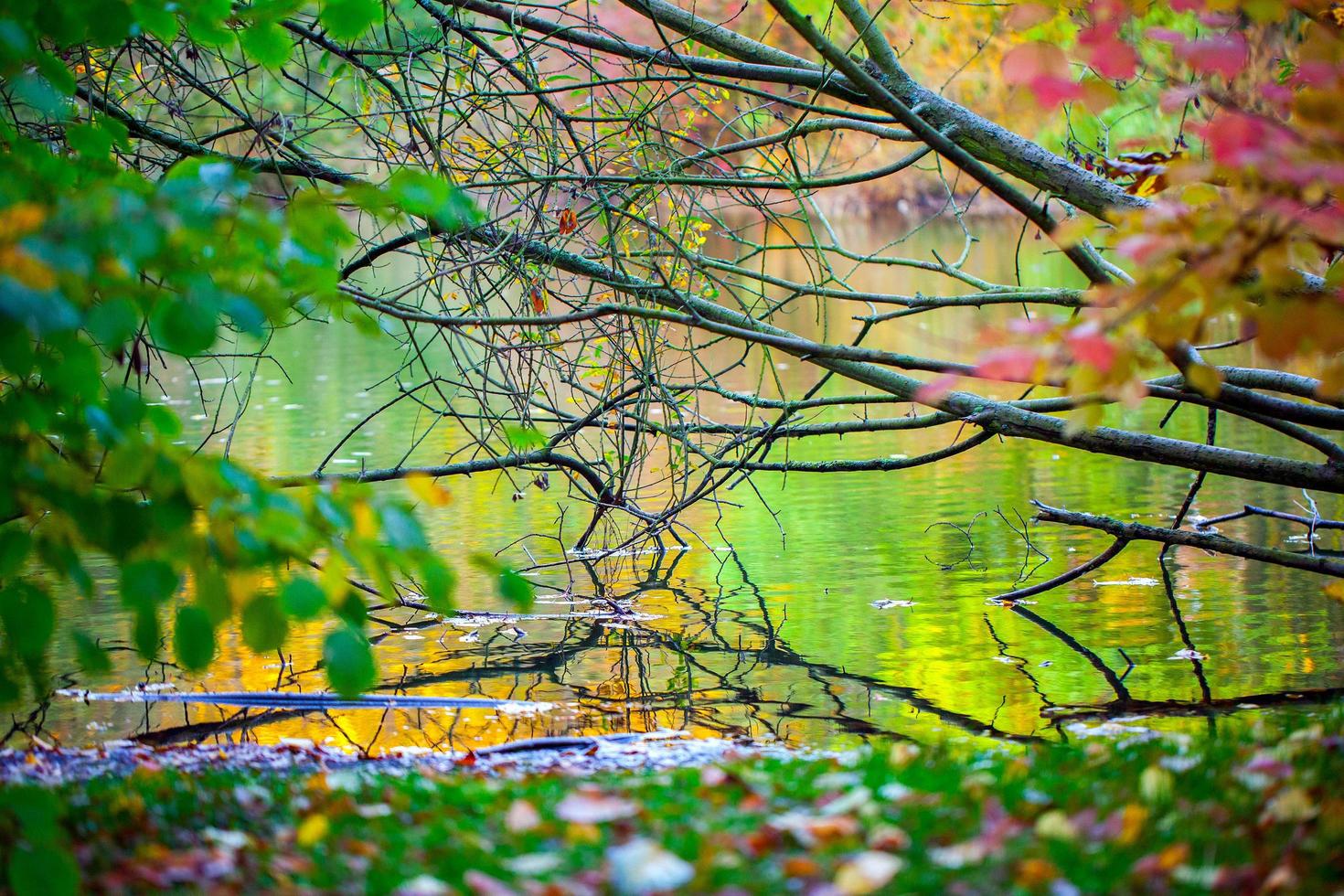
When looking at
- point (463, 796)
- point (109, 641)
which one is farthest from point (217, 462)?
point (109, 641)

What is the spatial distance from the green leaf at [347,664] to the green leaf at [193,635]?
0.30m

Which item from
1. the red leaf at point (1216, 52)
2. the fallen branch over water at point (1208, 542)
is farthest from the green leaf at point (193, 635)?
the fallen branch over water at point (1208, 542)

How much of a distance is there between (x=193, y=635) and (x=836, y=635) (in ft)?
15.4

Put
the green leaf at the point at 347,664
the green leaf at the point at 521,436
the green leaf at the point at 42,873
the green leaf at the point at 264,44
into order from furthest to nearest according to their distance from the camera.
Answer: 1. the green leaf at the point at 521,436
2. the green leaf at the point at 264,44
3. the green leaf at the point at 347,664
4. the green leaf at the point at 42,873

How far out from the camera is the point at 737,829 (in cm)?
292

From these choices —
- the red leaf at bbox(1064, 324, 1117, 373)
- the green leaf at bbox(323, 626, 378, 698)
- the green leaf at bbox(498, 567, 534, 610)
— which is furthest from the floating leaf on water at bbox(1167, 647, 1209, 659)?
the green leaf at bbox(323, 626, 378, 698)

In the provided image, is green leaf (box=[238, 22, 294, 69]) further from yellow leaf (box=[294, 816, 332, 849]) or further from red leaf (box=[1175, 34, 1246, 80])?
red leaf (box=[1175, 34, 1246, 80])

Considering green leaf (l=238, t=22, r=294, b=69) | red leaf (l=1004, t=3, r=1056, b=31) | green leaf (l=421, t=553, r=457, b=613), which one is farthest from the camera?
green leaf (l=238, t=22, r=294, b=69)

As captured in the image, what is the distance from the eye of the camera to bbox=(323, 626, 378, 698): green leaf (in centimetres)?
259

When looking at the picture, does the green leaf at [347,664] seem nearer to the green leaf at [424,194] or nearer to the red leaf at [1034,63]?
the green leaf at [424,194]

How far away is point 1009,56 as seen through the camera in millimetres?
3197

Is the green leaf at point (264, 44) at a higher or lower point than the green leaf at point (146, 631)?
higher

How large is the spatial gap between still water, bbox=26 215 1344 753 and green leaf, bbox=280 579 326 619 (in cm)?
271

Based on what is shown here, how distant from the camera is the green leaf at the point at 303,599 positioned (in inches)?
99.9
